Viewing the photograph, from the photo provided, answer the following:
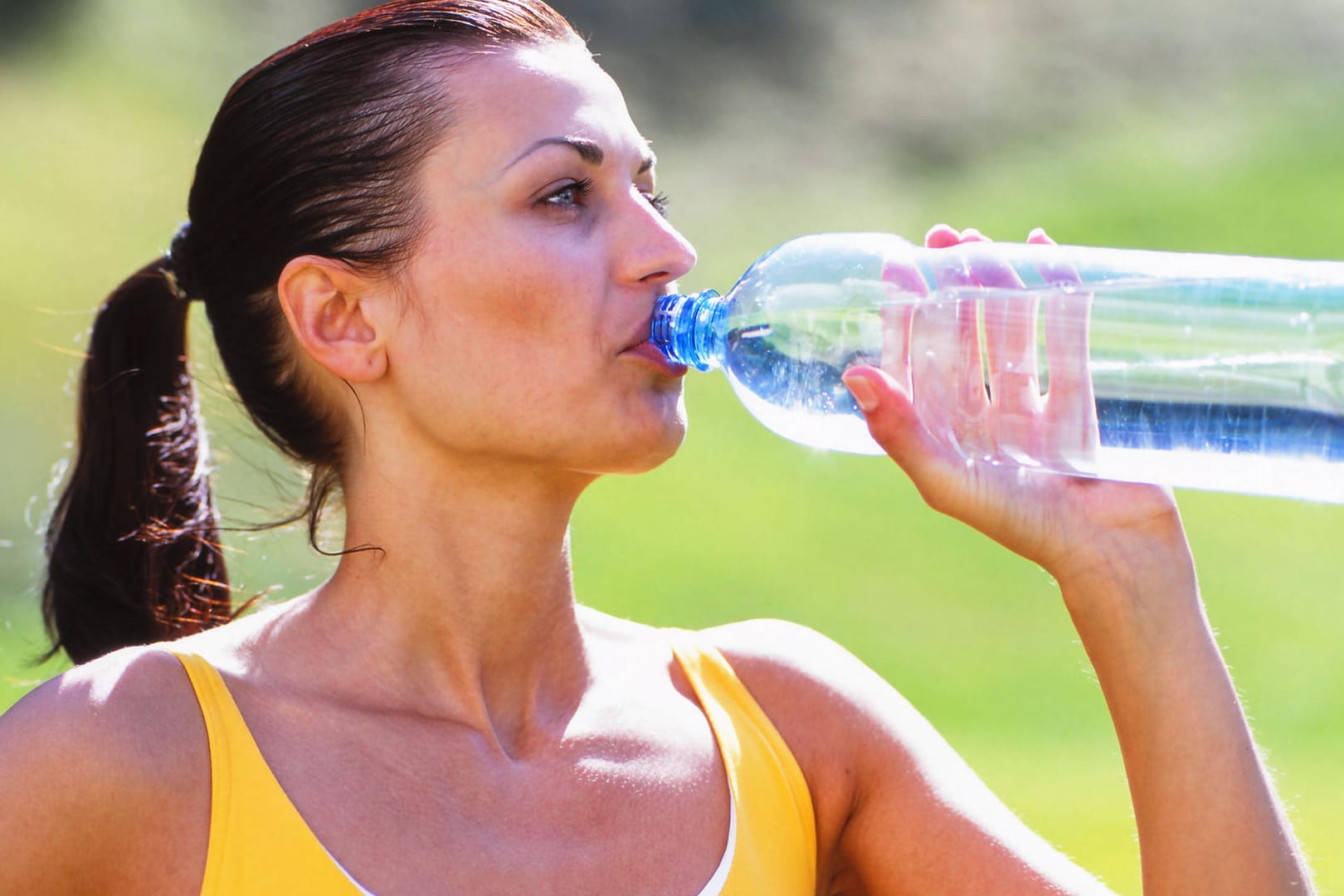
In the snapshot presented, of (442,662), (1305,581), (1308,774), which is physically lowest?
(1308,774)

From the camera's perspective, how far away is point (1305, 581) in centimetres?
658

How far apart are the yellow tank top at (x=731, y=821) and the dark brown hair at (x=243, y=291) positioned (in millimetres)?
451

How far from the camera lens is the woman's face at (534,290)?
1.76 meters

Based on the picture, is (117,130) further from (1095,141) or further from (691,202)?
(1095,141)

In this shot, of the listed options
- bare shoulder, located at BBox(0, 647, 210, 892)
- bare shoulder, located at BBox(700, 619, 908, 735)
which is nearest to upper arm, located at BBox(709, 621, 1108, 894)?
bare shoulder, located at BBox(700, 619, 908, 735)

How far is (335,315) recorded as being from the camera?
1880 mm

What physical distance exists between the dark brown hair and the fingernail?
54 cm

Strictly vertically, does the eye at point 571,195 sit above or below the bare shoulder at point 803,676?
above

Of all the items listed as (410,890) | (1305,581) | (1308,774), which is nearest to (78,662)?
(410,890)

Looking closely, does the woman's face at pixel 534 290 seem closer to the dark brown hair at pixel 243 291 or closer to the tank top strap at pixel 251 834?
the dark brown hair at pixel 243 291

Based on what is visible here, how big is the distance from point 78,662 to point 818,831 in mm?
986

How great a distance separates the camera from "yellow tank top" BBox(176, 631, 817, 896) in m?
1.56

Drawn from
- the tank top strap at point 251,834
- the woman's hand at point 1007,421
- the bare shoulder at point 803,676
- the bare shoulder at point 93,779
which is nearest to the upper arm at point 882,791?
the bare shoulder at point 803,676

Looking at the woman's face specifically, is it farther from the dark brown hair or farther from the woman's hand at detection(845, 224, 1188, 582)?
the woman's hand at detection(845, 224, 1188, 582)
